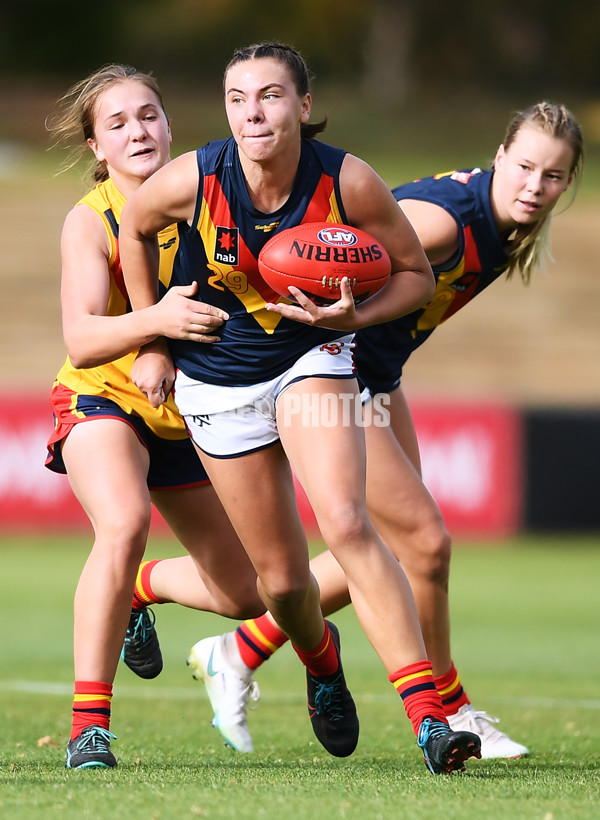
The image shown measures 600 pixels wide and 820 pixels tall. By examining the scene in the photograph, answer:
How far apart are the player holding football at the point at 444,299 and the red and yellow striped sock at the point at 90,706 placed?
0.94 meters

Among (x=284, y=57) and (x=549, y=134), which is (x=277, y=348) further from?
(x=549, y=134)

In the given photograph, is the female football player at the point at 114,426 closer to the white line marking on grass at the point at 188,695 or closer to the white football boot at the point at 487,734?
the white football boot at the point at 487,734


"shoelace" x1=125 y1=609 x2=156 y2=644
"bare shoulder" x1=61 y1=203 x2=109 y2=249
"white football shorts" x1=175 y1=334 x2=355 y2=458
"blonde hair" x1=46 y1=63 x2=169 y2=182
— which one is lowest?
"shoelace" x1=125 y1=609 x2=156 y2=644

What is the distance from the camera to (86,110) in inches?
192

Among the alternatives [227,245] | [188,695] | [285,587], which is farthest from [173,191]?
[188,695]

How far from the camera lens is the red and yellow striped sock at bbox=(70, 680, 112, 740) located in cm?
429

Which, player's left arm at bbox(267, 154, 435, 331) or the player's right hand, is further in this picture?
the player's right hand

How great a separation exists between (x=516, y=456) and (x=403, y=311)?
32.7 ft

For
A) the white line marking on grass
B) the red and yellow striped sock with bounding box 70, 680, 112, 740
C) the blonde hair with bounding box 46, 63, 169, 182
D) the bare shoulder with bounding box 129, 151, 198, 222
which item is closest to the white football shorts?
the bare shoulder with bounding box 129, 151, 198, 222

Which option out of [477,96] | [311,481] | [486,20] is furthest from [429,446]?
[486,20]

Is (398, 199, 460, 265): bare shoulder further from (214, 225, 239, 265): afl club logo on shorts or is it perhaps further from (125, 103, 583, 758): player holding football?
(214, 225, 239, 265): afl club logo on shorts

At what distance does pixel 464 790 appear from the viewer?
385 cm

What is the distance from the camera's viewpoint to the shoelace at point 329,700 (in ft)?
15.6

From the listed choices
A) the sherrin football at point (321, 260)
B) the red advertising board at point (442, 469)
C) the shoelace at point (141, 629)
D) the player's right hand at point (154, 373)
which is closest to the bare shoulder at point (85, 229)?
the player's right hand at point (154, 373)
